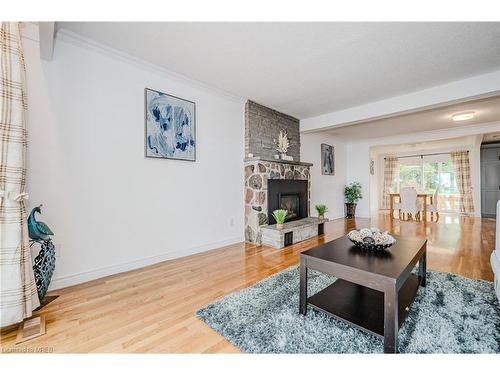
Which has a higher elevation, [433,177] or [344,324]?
[433,177]

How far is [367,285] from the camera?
1402mm

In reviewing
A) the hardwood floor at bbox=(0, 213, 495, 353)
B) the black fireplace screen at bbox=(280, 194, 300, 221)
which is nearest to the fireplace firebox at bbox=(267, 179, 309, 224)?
the black fireplace screen at bbox=(280, 194, 300, 221)

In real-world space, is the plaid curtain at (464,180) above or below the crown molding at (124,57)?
below

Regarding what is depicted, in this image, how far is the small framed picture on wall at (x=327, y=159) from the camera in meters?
6.16

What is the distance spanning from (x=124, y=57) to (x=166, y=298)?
8.32 ft

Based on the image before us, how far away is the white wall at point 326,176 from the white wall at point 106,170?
118 inches

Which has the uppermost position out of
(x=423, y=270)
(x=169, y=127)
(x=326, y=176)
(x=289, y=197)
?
(x=169, y=127)

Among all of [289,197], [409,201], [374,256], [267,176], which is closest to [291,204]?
[289,197]

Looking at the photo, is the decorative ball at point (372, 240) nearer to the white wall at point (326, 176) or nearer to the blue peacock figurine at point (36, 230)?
the blue peacock figurine at point (36, 230)

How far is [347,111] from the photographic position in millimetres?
4328

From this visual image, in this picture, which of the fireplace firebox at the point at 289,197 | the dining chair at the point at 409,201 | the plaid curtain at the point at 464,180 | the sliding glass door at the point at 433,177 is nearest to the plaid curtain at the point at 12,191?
the fireplace firebox at the point at 289,197

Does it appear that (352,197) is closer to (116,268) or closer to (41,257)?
(116,268)
